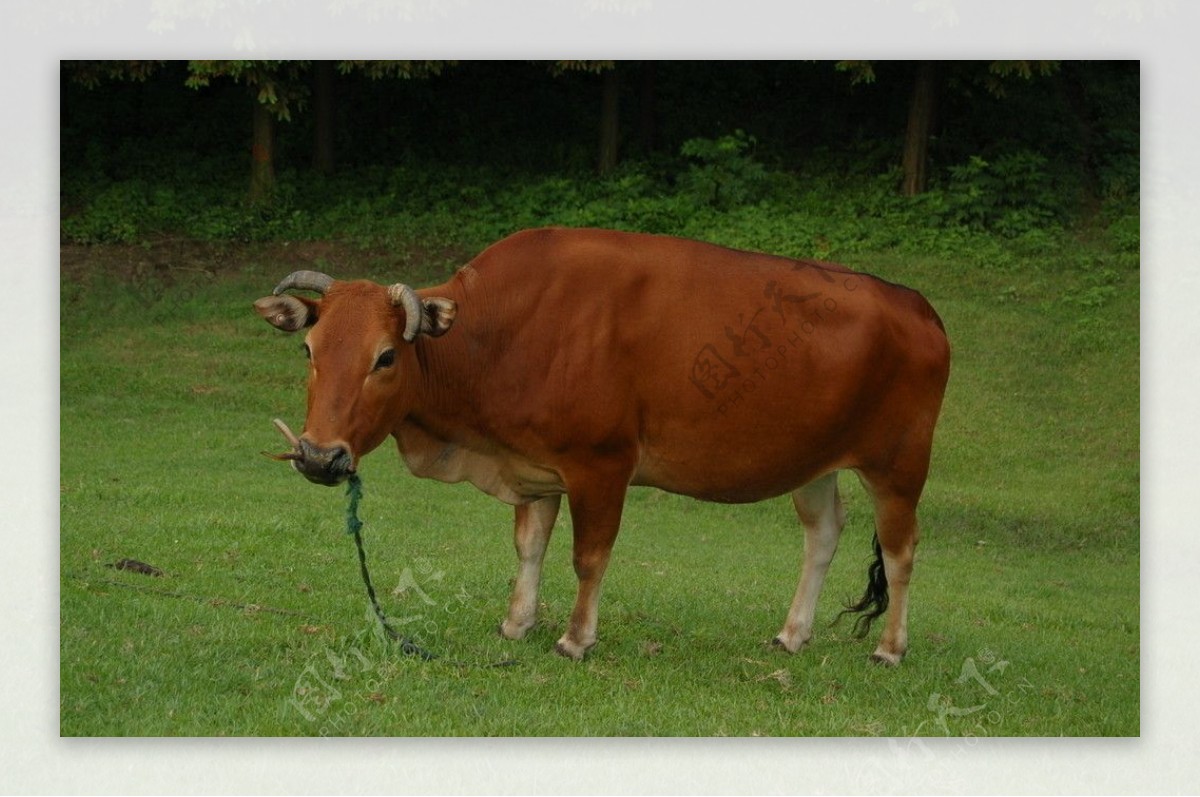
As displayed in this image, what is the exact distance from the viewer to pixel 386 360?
7.25m

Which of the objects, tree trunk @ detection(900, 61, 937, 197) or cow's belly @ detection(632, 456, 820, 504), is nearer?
cow's belly @ detection(632, 456, 820, 504)

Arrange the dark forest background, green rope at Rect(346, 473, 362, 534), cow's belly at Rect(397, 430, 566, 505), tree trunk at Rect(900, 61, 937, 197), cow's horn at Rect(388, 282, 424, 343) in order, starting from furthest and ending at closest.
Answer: tree trunk at Rect(900, 61, 937, 197)
the dark forest background
cow's belly at Rect(397, 430, 566, 505)
green rope at Rect(346, 473, 362, 534)
cow's horn at Rect(388, 282, 424, 343)

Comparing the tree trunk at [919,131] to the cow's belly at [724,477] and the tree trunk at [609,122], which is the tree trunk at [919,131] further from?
the cow's belly at [724,477]

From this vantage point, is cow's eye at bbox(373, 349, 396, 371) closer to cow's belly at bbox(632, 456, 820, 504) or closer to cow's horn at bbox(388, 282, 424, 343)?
cow's horn at bbox(388, 282, 424, 343)

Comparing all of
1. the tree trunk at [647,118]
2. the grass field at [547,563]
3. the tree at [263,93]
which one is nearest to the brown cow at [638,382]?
the grass field at [547,563]

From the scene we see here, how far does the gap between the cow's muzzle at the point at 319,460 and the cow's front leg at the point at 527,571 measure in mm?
1374

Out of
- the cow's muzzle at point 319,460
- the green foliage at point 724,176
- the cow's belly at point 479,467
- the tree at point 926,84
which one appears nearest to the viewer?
the cow's muzzle at point 319,460

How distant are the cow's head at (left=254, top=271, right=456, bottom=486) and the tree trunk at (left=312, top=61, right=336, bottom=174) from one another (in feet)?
22.3

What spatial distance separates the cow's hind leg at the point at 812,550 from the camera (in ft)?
27.5

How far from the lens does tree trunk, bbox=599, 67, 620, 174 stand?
54.0ft

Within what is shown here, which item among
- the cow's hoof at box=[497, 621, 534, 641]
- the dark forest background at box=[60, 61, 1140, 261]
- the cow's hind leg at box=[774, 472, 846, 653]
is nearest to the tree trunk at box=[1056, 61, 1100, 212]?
the dark forest background at box=[60, 61, 1140, 261]

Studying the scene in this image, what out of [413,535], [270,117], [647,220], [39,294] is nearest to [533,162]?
[647,220]

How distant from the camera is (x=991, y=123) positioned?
15.5 meters

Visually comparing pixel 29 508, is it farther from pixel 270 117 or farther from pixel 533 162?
pixel 533 162
